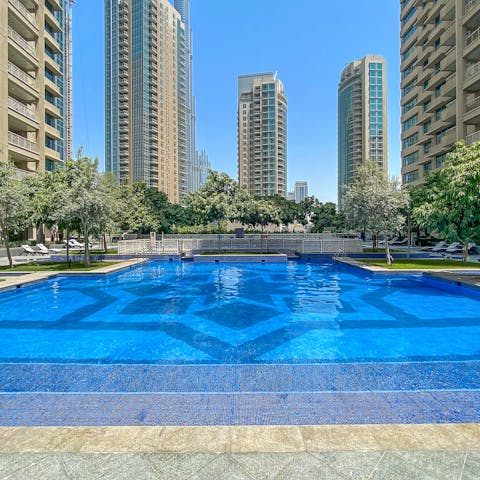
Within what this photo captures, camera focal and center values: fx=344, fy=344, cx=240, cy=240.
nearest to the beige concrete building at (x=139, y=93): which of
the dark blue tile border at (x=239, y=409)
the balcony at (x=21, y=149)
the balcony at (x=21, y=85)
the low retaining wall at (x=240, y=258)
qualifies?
the balcony at (x=21, y=85)

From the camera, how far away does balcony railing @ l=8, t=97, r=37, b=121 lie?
34394mm

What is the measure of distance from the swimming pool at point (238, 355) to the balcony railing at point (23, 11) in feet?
111

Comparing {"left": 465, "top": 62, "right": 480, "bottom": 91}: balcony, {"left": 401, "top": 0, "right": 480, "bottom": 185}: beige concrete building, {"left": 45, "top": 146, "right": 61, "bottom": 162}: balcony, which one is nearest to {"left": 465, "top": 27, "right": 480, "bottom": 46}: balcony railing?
{"left": 401, "top": 0, "right": 480, "bottom": 185}: beige concrete building

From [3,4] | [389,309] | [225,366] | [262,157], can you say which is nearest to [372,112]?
[262,157]

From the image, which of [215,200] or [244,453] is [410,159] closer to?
[215,200]

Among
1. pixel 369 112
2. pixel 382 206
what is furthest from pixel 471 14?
pixel 369 112

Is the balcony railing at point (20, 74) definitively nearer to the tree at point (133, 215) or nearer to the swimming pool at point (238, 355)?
the tree at point (133, 215)

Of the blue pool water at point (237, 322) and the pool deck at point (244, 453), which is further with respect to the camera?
the blue pool water at point (237, 322)

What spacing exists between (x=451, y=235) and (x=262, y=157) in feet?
363

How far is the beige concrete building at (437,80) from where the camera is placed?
3512cm

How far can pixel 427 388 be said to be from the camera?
6.07 m

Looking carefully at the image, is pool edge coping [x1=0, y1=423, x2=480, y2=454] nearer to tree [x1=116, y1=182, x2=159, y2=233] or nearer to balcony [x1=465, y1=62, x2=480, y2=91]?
tree [x1=116, y1=182, x2=159, y2=233]

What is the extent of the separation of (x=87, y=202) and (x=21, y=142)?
21266 millimetres

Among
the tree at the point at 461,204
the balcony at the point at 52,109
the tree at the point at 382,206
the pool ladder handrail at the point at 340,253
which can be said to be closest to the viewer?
the tree at the point at 461,204
